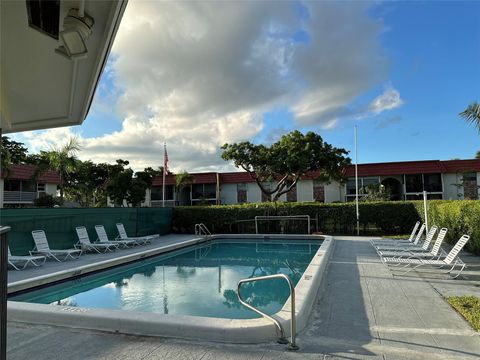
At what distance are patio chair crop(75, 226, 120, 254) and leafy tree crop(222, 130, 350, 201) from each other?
12.4 m

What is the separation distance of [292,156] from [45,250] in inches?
600

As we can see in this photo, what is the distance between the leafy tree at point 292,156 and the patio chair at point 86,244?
12.4 meters

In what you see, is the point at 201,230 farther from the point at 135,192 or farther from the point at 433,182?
the point at 433,182

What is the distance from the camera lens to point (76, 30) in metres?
3.07

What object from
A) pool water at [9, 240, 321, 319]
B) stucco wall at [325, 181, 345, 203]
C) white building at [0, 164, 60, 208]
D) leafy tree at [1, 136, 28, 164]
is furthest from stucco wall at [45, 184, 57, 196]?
stucco wall at [325, 181, 345, 203]

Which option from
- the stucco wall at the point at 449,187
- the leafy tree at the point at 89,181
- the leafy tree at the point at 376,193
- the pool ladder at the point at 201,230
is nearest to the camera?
the pool ladder at the point at 201,230

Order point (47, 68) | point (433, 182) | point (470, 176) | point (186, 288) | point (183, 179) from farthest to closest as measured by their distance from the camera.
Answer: point (183, 179) → point (433, 182) → point (470, 176) → point (186, 288) → point (47, 68)

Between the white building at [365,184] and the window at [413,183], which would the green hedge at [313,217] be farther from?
the window at [413,183]

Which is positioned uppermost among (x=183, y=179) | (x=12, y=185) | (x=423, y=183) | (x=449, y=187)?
(x=183, y=179)

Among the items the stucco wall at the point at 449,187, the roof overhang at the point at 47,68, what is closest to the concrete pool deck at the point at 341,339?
the roof overhang at the point at 47,68

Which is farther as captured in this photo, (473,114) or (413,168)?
(413,168)

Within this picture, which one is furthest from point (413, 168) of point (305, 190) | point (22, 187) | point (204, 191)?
point (22, 187)

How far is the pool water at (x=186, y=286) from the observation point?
7.73 meters

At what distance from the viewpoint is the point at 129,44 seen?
8547 millimetres
